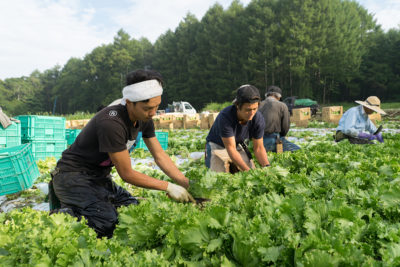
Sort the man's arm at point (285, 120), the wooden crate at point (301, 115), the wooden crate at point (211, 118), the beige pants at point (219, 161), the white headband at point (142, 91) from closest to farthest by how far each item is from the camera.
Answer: the white headband at point (142, 91)
the beige pants at point (219, 161)
the man's arm at point (285, 120)
the wooden crate at point (211, 118)
the wooden crate at point (301, 115)

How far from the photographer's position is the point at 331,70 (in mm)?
37344

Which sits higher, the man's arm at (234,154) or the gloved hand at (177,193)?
the man's arm at (234,154)

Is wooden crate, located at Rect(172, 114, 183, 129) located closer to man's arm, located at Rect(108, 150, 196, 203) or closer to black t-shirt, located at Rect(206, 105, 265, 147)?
black t-shirt, located at Rect(206, 105, 265, 147)

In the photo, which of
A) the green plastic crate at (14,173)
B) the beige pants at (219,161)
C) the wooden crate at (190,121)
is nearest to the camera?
the green plastic crate at (14,173)

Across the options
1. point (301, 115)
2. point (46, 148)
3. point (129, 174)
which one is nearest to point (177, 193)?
point (129, 174)

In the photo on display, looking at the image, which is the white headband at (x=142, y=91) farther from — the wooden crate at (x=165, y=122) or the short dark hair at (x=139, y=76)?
the wooden crate at (x=165, y=122)

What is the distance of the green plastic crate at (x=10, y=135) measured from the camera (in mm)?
6266

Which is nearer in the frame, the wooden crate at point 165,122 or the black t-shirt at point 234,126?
the black t-shirt at point 234,126

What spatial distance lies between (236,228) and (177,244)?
417mm

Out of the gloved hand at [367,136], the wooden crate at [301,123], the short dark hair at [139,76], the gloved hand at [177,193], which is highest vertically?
the short dark hair at [139,76]

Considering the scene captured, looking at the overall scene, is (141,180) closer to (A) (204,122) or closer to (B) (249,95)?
(B) (249,95)

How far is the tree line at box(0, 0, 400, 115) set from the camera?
3734 centimetres

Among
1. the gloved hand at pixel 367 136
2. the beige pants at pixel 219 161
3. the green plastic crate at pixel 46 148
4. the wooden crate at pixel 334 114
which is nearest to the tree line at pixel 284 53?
the wooden crate at pixel 334 114

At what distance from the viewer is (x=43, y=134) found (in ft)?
23.9
